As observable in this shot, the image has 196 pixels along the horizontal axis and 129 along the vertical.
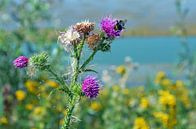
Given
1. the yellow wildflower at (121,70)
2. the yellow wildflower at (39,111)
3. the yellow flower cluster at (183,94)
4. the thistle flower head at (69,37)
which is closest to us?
the thistle flower head at (69,37)

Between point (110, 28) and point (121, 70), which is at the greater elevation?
point (121, 70)

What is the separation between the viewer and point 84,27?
1.44 metres

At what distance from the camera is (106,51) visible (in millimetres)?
1484

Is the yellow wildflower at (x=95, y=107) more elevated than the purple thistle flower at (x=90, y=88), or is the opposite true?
the yellow wildflower at (x=95, y=107)

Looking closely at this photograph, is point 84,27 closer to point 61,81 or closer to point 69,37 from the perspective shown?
point 69,37

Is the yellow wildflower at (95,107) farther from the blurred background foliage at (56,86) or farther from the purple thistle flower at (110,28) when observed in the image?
the purple thistle flower at (110,28)

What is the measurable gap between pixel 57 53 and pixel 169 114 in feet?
4.68

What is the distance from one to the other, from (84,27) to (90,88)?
0.48 feet

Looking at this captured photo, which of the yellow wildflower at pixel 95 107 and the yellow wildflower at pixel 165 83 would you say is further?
the yellow wildflower at pixel 165 83

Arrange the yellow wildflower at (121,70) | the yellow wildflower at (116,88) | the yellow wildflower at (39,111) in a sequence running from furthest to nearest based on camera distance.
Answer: the yellow wildflower at (121,70) → the yellow wildflower at (116,88) → the yellow wildflower at (39,111)

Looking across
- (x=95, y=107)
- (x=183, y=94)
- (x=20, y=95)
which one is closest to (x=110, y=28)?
(x=20, y=95)

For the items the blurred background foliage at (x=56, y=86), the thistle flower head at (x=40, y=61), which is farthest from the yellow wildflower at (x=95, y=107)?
the thistle flower head at (x=40, y=61)

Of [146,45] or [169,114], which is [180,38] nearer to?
[169,114]

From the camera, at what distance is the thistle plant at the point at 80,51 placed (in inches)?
57.0
